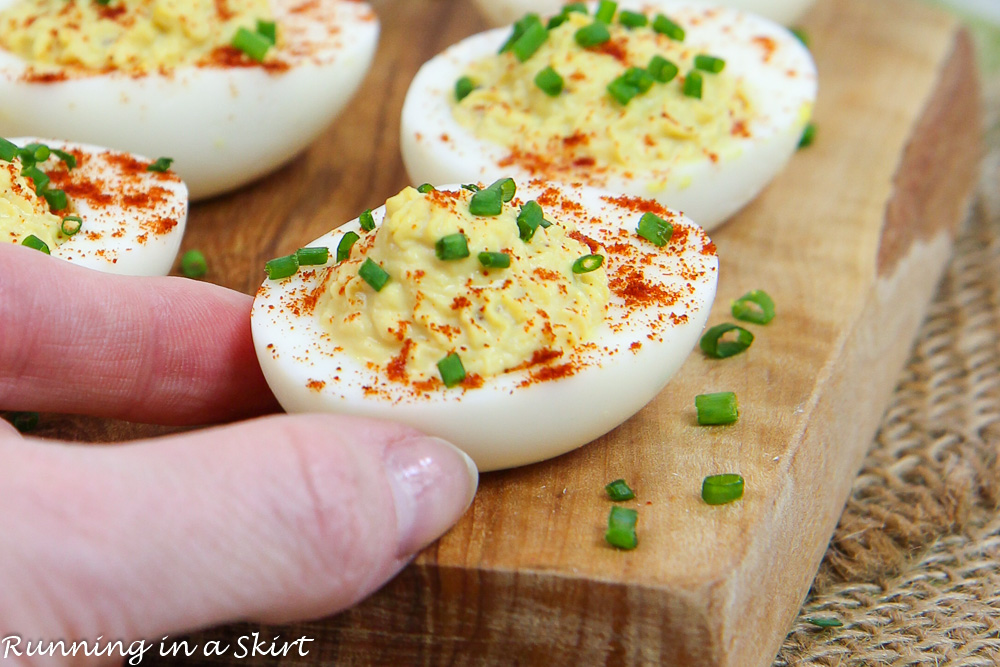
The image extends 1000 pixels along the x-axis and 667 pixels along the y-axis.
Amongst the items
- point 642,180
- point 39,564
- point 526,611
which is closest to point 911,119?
point 642,180

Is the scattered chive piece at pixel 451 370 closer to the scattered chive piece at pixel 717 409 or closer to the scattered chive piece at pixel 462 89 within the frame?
the scattered chive piece at pixel 717 409

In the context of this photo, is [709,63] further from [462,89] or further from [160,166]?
[160,166]

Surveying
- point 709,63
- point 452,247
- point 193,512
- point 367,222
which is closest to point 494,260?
point 452,247

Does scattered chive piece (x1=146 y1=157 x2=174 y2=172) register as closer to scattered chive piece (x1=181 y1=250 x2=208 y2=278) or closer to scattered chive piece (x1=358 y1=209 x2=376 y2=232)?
scattered chive piece (x1=181 y1=250 x2=208 y2=278)

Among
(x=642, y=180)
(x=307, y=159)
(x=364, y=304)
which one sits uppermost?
(x=364, y=304)

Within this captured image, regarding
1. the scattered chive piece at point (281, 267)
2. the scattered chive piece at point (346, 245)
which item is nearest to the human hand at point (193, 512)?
the scattered chive piece at point (281, 267)

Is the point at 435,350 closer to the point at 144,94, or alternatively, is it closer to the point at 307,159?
the point at 144,94
